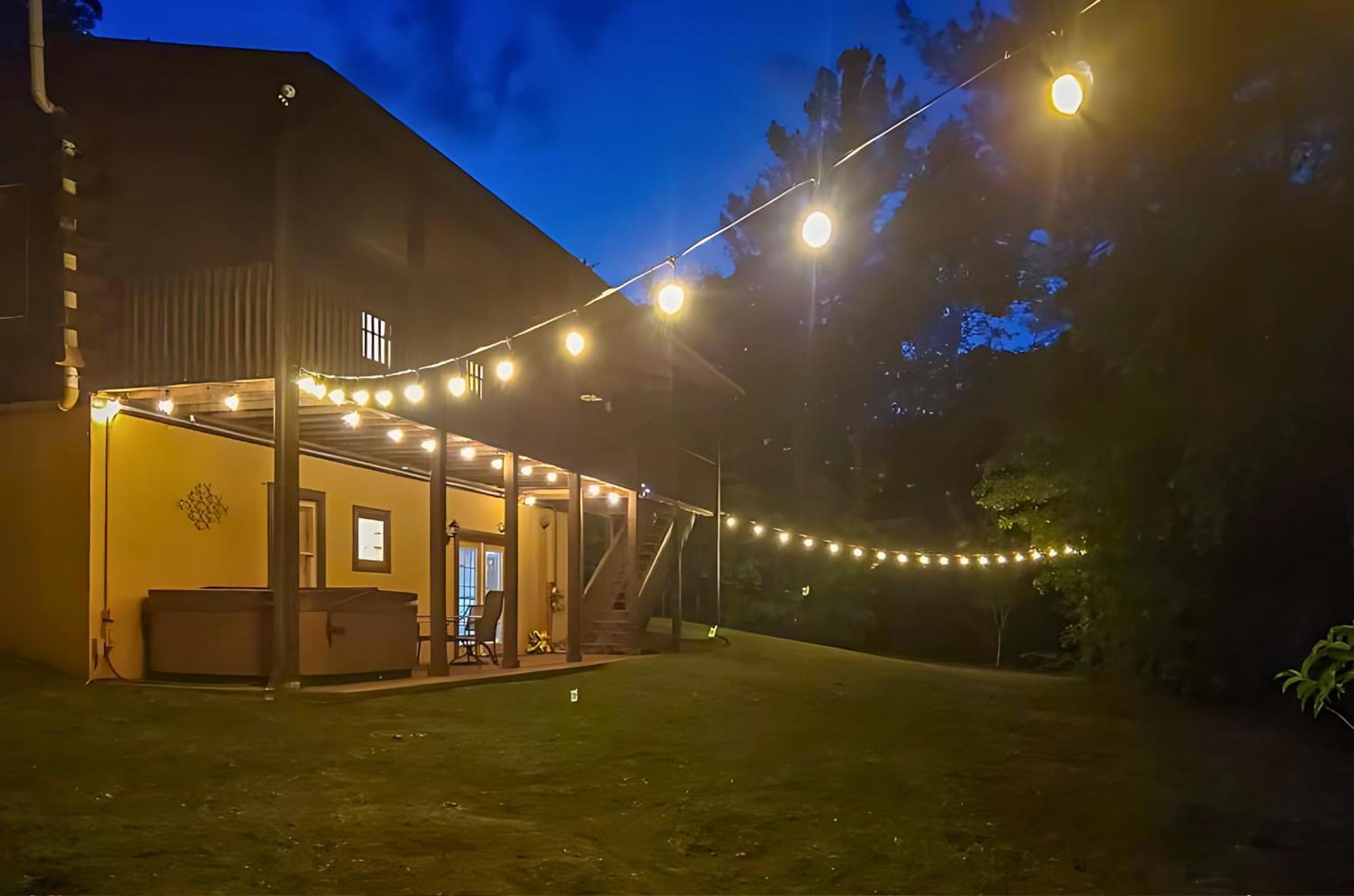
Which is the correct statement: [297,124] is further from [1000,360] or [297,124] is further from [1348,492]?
[1000,360]

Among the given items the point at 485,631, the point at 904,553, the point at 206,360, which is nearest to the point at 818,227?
the point at 206,360

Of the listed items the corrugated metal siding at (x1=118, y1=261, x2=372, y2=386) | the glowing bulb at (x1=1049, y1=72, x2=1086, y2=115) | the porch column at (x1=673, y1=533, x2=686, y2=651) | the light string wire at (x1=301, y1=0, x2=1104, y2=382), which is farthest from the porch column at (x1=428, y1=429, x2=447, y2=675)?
the glowing bulb at (x1=1049, y1=72, x2=1086, y2=115)

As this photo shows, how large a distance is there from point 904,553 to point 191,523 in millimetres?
19847

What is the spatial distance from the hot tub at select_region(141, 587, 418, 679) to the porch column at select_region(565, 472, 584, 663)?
4.65m

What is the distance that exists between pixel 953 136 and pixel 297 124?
24.3 meters

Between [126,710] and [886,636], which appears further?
[886,636]

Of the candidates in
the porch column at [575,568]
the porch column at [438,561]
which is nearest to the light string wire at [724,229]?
the porch column at [438,561]

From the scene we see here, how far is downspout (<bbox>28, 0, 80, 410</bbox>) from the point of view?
9.95 meters

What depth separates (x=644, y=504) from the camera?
19.8 metres

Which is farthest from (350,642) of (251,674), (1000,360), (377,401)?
Answer: (1000,360)

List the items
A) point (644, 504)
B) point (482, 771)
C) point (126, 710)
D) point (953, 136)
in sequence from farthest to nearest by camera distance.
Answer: point (953, 136) < point (644, 504) < point (126, 710) < point (482, 771)

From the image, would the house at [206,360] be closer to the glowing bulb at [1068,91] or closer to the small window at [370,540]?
the small window at [370,540]

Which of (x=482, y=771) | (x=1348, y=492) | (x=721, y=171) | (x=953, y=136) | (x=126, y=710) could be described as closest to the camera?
(x=482, y=771)

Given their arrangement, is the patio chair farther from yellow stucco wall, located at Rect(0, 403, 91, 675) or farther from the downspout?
the downspout
